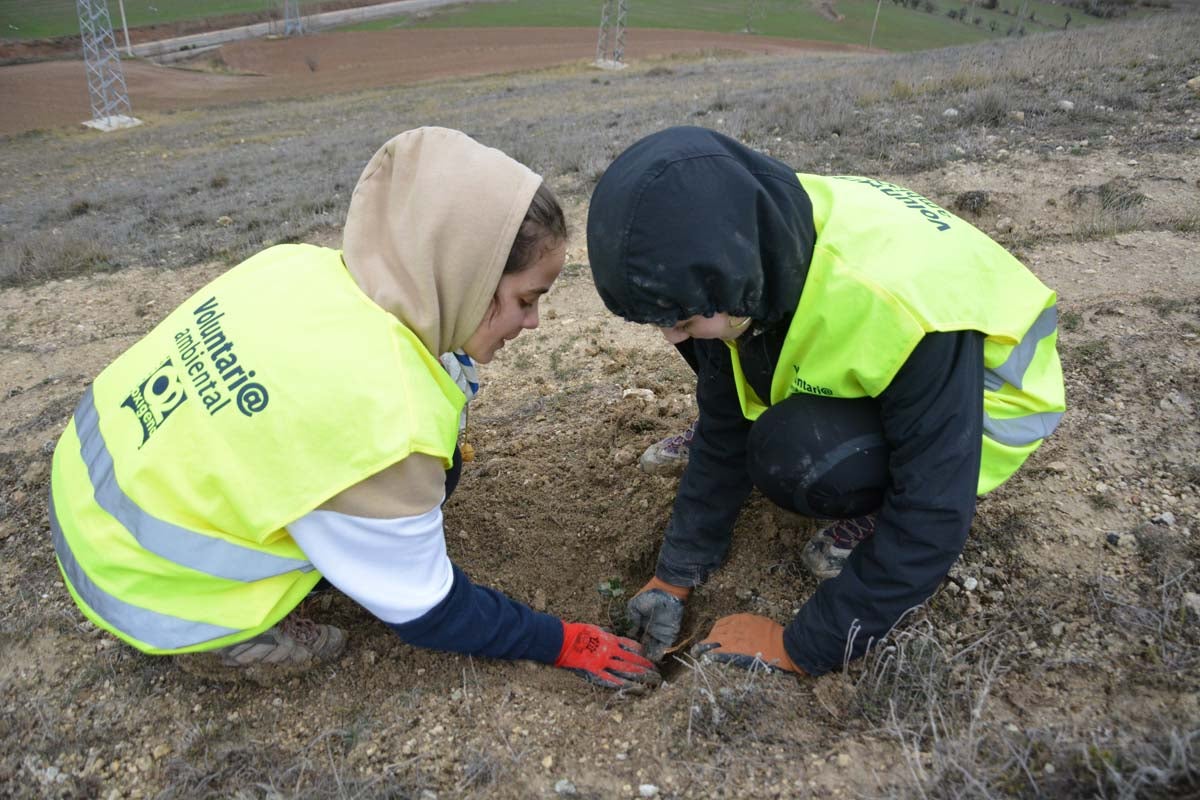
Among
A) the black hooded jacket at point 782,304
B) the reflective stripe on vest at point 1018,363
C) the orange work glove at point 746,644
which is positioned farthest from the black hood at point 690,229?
the orange work glove at point 746,644

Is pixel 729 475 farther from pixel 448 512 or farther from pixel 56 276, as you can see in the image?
pixel 56 276

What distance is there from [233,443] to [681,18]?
42.7 meters

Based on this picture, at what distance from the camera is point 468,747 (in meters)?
1.77

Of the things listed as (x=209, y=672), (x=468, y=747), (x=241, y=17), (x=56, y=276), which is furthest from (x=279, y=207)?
(x=241, y=17)

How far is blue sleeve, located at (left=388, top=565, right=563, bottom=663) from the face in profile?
515 mm

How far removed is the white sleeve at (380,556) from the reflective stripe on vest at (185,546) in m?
0.12

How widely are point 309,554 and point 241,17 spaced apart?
42.9m

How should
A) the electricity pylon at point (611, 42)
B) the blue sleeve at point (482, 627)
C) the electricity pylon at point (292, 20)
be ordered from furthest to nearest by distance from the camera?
the electricity pylon at point (292, 20), the electricity pylon at point (611, 42), the blue sleeve at point (482, 627)

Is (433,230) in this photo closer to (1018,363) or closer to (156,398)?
(156,398)

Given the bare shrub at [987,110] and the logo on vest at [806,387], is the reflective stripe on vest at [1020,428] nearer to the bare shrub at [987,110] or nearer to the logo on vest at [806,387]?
the logo on vest at [806,387]

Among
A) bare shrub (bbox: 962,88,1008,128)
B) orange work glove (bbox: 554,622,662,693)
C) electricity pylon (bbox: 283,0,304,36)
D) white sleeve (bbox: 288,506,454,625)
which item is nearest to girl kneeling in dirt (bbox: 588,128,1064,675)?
orange work glove (bbox: 554,622,662,693)

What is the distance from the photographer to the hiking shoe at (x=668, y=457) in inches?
107

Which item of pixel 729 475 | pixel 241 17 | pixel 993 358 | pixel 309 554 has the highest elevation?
pixel 993 358

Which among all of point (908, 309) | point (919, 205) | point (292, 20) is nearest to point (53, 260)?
point (919, 205)
